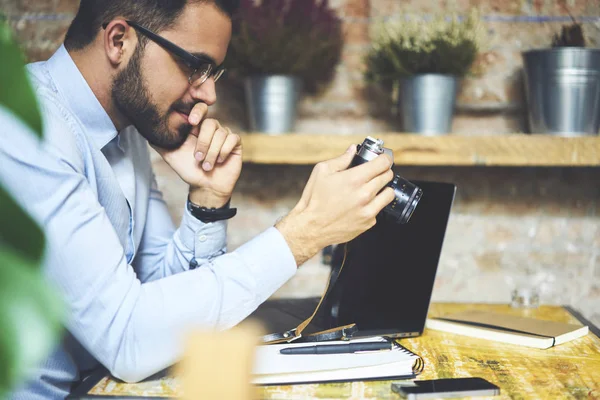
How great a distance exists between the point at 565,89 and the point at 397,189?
72 cm

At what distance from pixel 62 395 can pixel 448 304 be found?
898 millimetres

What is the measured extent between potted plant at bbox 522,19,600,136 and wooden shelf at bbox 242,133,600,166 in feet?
0.13

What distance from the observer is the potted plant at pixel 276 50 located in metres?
1.50

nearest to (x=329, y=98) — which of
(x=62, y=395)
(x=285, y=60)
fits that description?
(x=285, y=60)

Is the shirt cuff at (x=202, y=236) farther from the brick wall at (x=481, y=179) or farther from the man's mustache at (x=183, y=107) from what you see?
the brick wall at (x=481, y=179)

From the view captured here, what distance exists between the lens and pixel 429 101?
150 cm

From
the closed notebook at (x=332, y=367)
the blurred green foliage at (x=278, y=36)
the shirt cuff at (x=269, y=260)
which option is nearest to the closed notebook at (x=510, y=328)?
the closed notebook at (x=332, y=367)

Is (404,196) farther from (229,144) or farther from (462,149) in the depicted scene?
(462,149)

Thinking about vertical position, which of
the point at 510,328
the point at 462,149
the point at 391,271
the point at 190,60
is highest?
the point at 190,60

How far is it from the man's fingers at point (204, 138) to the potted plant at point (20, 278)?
3.03ft

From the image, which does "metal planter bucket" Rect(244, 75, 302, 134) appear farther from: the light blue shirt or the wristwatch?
the light blue shirt

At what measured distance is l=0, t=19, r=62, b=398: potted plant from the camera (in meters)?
0.24

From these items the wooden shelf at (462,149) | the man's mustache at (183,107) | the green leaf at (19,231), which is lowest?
the wooden shelf at (462,149)

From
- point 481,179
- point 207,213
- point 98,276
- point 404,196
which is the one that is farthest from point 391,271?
point 481,179
